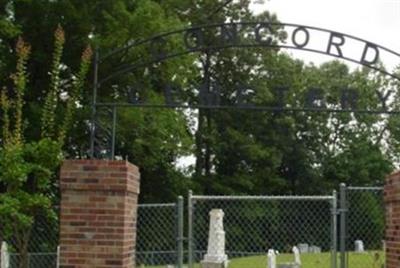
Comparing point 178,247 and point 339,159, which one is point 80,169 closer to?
point 178,247

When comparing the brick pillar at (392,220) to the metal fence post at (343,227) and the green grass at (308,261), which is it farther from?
the green grass at (308,261)

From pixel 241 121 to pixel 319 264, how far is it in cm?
1824

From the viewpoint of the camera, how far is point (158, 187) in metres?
32.8

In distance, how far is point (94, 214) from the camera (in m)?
6.96

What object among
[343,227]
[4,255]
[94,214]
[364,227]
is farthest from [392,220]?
[364,227]

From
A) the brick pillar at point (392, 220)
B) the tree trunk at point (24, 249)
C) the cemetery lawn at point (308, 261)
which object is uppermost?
the brick pillar at point (392, 220)

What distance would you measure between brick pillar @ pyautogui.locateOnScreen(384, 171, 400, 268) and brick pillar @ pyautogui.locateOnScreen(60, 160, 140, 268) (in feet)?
9.33

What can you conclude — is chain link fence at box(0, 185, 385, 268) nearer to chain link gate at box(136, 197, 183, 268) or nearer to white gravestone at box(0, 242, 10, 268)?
chain link gate at box(136, 197, 183, 268)

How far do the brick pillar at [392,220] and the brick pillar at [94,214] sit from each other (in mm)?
2845

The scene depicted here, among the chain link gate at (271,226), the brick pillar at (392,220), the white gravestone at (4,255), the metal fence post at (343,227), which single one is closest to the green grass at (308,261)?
the chain link gate at (271,226)

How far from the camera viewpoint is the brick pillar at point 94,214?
6.93 m

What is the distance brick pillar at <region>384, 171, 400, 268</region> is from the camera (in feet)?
25.9

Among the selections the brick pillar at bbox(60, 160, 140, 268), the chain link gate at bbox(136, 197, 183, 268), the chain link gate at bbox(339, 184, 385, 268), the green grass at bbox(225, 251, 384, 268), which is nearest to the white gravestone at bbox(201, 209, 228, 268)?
the chain link gate at bbox(136, 197, 183, 268)

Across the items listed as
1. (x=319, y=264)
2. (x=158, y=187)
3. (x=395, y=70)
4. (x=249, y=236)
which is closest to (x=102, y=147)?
(x=319, y=264)
